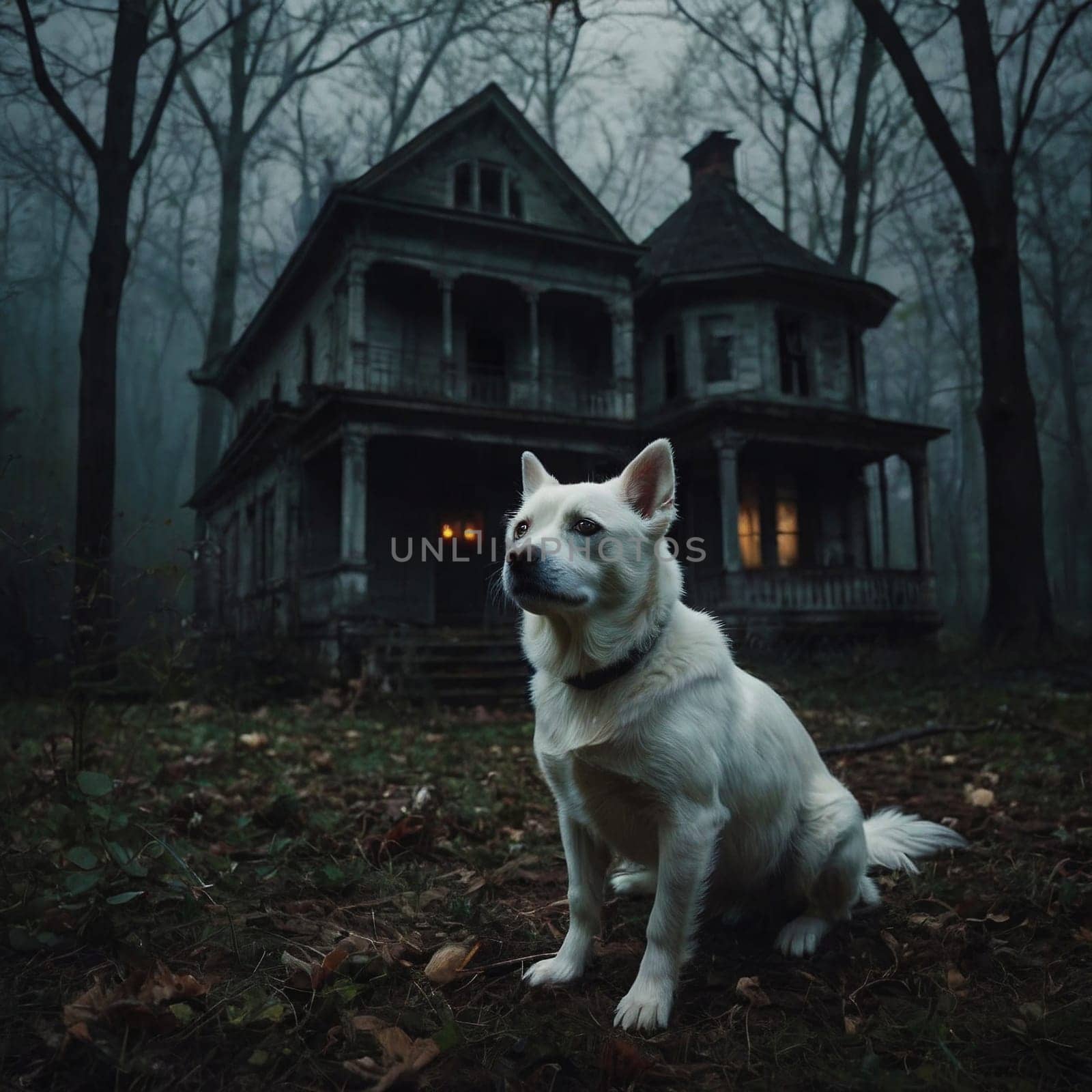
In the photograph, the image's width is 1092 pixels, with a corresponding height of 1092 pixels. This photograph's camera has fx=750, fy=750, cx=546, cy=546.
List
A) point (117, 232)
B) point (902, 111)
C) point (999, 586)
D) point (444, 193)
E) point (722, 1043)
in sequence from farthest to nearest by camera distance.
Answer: point (902, 111), point (444, 193), point (999, 586), point (117, 232), point (722, 1043)

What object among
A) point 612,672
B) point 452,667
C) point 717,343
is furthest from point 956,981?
Answer: point 717,343

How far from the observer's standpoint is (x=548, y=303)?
17.8 m

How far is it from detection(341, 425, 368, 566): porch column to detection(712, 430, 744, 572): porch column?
717 centimetres

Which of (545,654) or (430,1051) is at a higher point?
(545,654)

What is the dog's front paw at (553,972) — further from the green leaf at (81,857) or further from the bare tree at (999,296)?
the bare tree at (999,296)

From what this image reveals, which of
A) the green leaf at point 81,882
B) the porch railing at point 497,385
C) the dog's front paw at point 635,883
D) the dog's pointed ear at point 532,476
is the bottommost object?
the dog's front paw at point 635,883

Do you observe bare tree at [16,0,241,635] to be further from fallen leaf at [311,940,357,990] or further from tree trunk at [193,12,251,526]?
tree trunk at [193,12,251,526]

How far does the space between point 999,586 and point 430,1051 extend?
515 inches

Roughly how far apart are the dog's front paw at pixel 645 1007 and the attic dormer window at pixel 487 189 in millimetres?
16625

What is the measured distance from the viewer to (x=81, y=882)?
228 centimetres

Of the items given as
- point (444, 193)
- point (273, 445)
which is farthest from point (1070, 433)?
point (273, 445)

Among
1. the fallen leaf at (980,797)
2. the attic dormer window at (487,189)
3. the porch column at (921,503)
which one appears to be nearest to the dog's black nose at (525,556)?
the fallen leaf at (980,797)

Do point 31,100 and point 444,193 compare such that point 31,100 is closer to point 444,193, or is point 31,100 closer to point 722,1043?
point 722,1043

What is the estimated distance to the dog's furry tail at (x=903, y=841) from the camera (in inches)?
128
